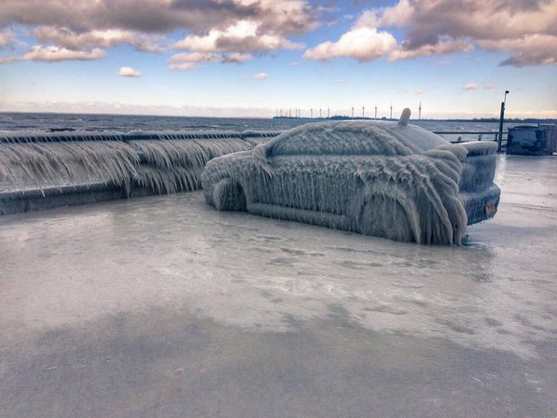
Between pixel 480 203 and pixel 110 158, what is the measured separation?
595cm

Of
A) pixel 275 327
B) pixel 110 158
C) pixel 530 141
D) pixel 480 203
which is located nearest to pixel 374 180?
pixel 480 203

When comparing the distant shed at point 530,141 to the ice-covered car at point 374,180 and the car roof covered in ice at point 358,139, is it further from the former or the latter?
the car roof covered in ice at point 358,139

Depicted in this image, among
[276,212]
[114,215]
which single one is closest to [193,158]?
[114,215]

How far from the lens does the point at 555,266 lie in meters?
3.89

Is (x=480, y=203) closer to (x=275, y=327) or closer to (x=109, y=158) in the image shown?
(x=275, y=327)

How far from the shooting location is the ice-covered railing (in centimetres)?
→ 643

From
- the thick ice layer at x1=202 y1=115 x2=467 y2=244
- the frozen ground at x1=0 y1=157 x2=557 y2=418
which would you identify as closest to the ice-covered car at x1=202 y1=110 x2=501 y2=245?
the thick ice layer at x1=202 y1=115 x2=467 y2=244

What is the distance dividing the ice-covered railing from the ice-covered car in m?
2.55

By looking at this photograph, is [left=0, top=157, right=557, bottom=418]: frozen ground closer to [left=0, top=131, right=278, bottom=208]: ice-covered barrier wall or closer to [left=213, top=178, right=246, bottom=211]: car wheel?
[left=213, top=178, right=246, bottom=211]: car wheel

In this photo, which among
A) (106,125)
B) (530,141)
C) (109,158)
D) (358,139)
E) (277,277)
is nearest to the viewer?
(277,277)

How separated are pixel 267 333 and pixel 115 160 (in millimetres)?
6057

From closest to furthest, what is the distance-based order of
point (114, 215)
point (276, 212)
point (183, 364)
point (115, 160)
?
point (183, 364) → point (276, 212) → point (114, 215) → point (115, 160)

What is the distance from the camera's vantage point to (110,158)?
752 centimetres

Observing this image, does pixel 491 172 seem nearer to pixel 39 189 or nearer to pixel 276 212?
pixel 276 212
